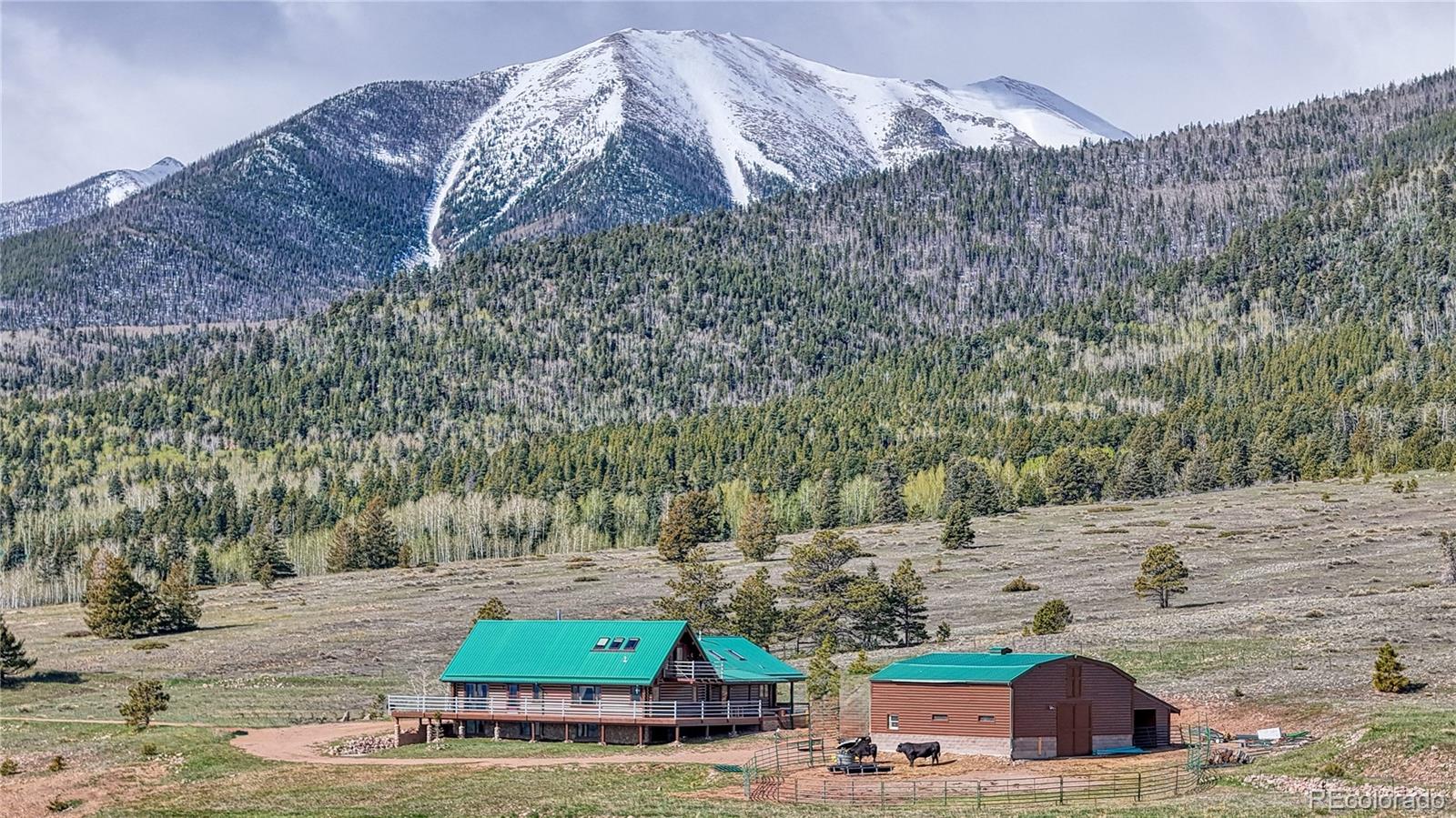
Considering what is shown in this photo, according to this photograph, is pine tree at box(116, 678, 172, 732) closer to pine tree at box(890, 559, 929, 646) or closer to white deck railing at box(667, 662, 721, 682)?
white deck railing at box(667, 662, 721, 682)

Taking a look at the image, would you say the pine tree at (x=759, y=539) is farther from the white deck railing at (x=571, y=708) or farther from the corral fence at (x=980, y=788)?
the corral fence at (x=980, y=788)

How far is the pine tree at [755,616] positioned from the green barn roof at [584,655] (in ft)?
53.3

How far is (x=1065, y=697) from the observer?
64812 mm

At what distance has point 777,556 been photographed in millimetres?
165875

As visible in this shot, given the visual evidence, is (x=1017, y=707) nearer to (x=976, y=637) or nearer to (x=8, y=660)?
(x=976, y=637)

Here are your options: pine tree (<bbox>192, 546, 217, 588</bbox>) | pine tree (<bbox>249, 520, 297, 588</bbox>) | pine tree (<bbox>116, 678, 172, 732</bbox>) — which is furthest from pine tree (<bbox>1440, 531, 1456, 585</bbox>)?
pine tree (<bbox>192, 546, 217, 588</bbox>)

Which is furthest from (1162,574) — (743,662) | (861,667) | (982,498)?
(982,498)

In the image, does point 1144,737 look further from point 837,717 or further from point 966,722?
point 837,717

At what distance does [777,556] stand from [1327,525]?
51.8 metres

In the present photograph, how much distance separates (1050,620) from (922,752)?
3483 cm

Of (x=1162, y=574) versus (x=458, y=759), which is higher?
(x=1162, y=574)

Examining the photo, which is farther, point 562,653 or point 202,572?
point 202,572

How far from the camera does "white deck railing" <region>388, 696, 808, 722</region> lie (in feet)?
243

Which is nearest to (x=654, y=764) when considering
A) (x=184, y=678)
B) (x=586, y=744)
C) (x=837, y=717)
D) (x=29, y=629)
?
(x=586, y=744)
